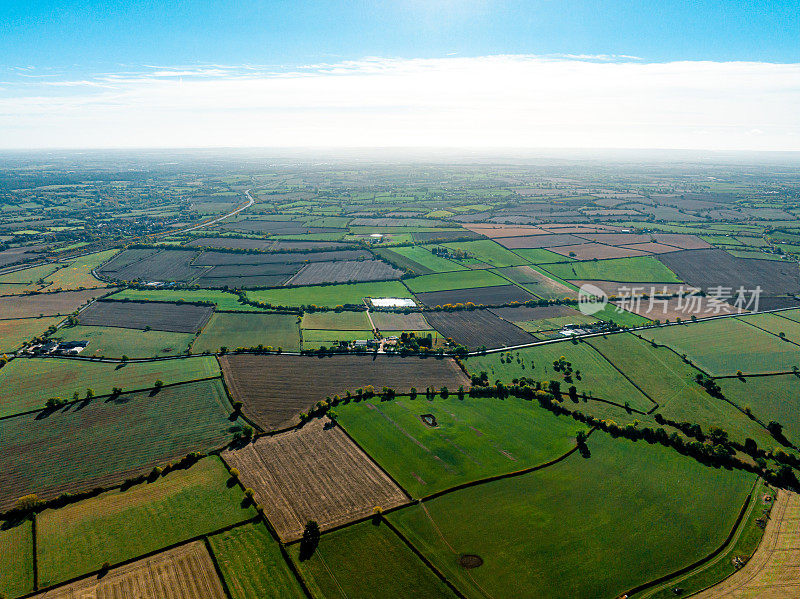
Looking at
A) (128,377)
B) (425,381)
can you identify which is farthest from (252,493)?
(128,377)

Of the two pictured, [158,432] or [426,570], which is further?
[158,432]

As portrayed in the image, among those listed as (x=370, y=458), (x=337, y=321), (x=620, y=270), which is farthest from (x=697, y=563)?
(x=620, y=270)

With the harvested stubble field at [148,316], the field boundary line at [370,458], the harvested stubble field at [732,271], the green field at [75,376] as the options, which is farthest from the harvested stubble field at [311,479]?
the harvested stubble field at [732,271]

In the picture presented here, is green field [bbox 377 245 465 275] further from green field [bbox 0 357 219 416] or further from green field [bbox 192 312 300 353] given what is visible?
green field [bbox 0 357 219 416]

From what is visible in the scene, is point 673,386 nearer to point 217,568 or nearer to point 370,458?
point 370,458

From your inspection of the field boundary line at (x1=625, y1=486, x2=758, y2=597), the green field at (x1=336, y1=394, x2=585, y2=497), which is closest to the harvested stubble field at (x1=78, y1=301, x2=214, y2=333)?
the green field at (x1=336, y1=394, x2=585, y2=497)

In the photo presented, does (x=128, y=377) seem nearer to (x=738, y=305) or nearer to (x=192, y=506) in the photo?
(x=192, y=506)
